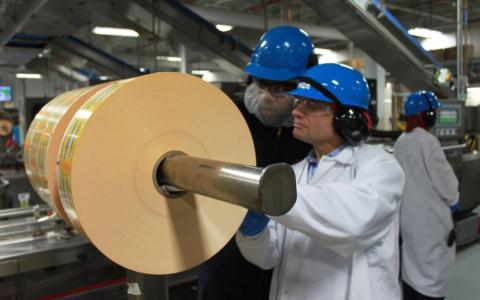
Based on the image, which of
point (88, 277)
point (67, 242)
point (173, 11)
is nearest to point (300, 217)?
point (67, 242)

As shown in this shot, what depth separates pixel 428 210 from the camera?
266cm

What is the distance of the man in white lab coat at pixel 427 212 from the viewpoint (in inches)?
102

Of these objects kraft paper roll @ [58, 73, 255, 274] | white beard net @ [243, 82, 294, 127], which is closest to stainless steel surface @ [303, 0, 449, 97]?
white beard net @ [243, 82, 294, 127]

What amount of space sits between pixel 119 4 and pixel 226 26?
332cm

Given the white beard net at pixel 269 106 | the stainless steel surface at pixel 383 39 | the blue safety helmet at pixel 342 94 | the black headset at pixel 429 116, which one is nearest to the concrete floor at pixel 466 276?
the black headset at pixel 429 116

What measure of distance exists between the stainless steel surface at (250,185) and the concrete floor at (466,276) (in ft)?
10.8

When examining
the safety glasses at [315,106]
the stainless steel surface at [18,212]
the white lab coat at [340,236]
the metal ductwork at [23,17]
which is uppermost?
the metal ductwork at [23,17]

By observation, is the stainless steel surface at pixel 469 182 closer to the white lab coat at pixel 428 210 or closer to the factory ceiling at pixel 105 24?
the white lab coat at pixel 428 210

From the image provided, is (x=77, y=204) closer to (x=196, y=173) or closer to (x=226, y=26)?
(x=196, y=173)

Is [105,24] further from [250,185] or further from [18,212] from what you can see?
[250,185]

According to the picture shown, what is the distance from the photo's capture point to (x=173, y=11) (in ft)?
13.0

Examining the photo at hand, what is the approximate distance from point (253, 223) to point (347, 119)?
394 millimetres

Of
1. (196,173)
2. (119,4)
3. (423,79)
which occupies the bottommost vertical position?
(196,173)

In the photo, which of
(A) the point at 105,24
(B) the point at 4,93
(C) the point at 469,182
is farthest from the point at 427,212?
(B) the point at 4,93
